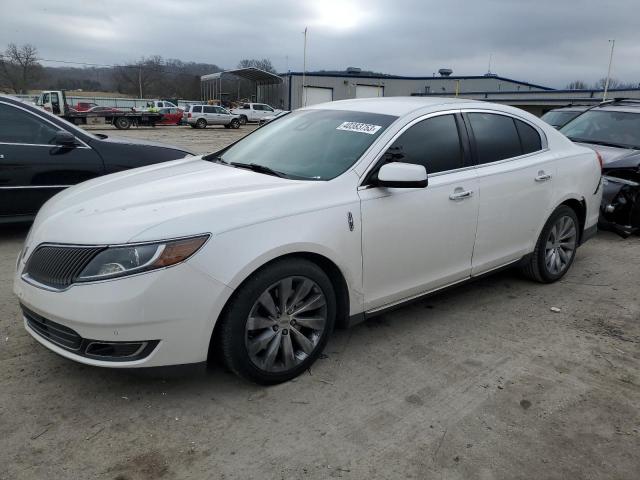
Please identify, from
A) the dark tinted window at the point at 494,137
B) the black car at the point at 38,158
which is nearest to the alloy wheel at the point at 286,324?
the dark tinted window at the point at 494,137

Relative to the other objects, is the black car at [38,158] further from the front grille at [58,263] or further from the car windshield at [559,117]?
the car windshield at [559,117]

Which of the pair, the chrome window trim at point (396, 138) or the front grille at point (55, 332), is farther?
the chrome window trim at point (396, 138)

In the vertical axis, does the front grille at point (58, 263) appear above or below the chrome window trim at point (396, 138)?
below

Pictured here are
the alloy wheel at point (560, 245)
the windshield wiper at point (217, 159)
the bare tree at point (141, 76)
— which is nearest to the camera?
the windshield wiper at point (217, 159)

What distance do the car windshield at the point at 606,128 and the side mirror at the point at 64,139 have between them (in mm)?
6715

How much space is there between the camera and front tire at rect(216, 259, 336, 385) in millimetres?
2768

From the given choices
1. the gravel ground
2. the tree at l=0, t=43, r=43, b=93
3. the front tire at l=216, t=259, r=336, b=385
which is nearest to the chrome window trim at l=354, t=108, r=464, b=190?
the front tire at l=216, t=259, r=336, b=385

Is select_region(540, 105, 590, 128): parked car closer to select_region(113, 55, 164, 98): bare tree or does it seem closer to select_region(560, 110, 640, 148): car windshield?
select_region(560, 110, 640, 148): car windshield

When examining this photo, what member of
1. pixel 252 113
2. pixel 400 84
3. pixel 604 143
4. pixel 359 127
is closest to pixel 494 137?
pixel 359 127

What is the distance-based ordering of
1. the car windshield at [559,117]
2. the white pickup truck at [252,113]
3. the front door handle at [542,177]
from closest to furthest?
the front door handle at [542,177] → the car windshield at [559,117] → the white pickup truck at [252,113]

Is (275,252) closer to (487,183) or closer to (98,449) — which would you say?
(98,449)

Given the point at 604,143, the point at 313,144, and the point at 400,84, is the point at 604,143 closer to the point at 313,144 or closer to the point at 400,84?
the point at 313,144

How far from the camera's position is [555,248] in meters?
4.81

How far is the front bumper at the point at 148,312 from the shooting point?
252 centimetres
